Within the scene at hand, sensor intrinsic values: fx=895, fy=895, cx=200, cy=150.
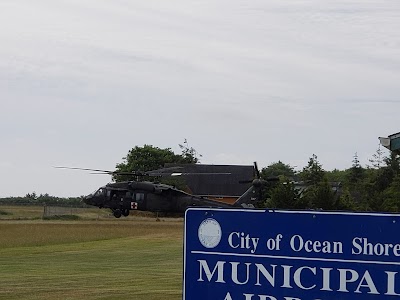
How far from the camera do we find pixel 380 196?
39.9 meters

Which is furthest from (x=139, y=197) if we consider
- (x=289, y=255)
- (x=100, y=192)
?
(x=289, y=255)

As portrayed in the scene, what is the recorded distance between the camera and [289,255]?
4180 millimetres

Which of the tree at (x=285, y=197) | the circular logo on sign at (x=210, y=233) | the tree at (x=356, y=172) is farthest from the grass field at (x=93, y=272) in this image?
the tree at (x=356, y=172)

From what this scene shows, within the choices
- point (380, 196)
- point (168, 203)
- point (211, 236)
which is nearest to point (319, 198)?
point (380, 196)

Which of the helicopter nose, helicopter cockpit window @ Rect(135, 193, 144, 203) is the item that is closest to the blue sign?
helicopter cockpit window @ Rect(135, 193, 144, 203)

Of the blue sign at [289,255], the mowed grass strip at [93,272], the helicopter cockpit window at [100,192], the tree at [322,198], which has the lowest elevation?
the mowed grass strip at [93,272]

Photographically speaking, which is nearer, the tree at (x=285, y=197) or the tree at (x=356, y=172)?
the tree at (x=285, y=197)

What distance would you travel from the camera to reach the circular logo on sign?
440 cm

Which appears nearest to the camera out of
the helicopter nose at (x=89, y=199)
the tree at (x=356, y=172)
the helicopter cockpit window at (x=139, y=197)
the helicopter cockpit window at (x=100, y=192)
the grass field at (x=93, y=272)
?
the grass field at (x=93, y=272)

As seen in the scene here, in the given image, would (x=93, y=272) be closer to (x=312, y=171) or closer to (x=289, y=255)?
(x=289, y=255)

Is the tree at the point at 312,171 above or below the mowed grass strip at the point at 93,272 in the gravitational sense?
above

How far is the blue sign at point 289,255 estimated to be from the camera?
Answer: 13.0 ft

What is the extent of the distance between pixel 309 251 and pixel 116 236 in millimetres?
43724

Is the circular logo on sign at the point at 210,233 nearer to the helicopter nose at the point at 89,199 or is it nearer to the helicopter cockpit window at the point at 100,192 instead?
the helicopter cockpit window at the point at 100,192
